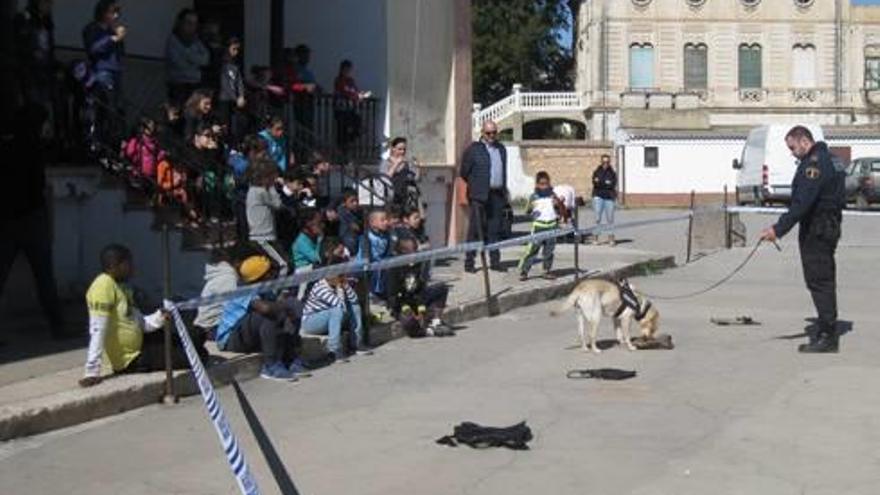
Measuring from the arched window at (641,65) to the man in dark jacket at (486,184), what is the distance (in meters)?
59.5

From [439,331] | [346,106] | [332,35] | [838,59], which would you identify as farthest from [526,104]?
[439,331]

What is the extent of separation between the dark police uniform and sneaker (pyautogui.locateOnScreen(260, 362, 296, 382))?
4.48 metres

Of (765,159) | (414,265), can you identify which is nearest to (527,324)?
(414,265)

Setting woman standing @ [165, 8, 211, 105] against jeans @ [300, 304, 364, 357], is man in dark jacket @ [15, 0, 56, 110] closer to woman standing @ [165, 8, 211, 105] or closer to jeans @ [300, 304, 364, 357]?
woman standing @ [165, 8, 211, 105]

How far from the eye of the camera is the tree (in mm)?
73125

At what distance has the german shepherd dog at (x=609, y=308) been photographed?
11.3 metres

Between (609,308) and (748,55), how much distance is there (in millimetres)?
67994

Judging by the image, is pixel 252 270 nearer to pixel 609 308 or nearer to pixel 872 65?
pixel 609 308

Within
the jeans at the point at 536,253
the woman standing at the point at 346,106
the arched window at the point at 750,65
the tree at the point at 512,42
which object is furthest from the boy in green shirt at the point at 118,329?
the arched window at the point at 750,65

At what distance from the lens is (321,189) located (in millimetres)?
15602

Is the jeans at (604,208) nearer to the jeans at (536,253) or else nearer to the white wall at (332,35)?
the jeans at (536,253)

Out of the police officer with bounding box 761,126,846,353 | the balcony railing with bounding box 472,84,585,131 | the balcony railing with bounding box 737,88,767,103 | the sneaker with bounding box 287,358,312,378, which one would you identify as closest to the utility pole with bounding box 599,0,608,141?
the balcony railing with bounding box 472,84,585,131

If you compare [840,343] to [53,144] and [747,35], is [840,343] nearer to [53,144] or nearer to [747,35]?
[53,144]

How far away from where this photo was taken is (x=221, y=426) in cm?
657
